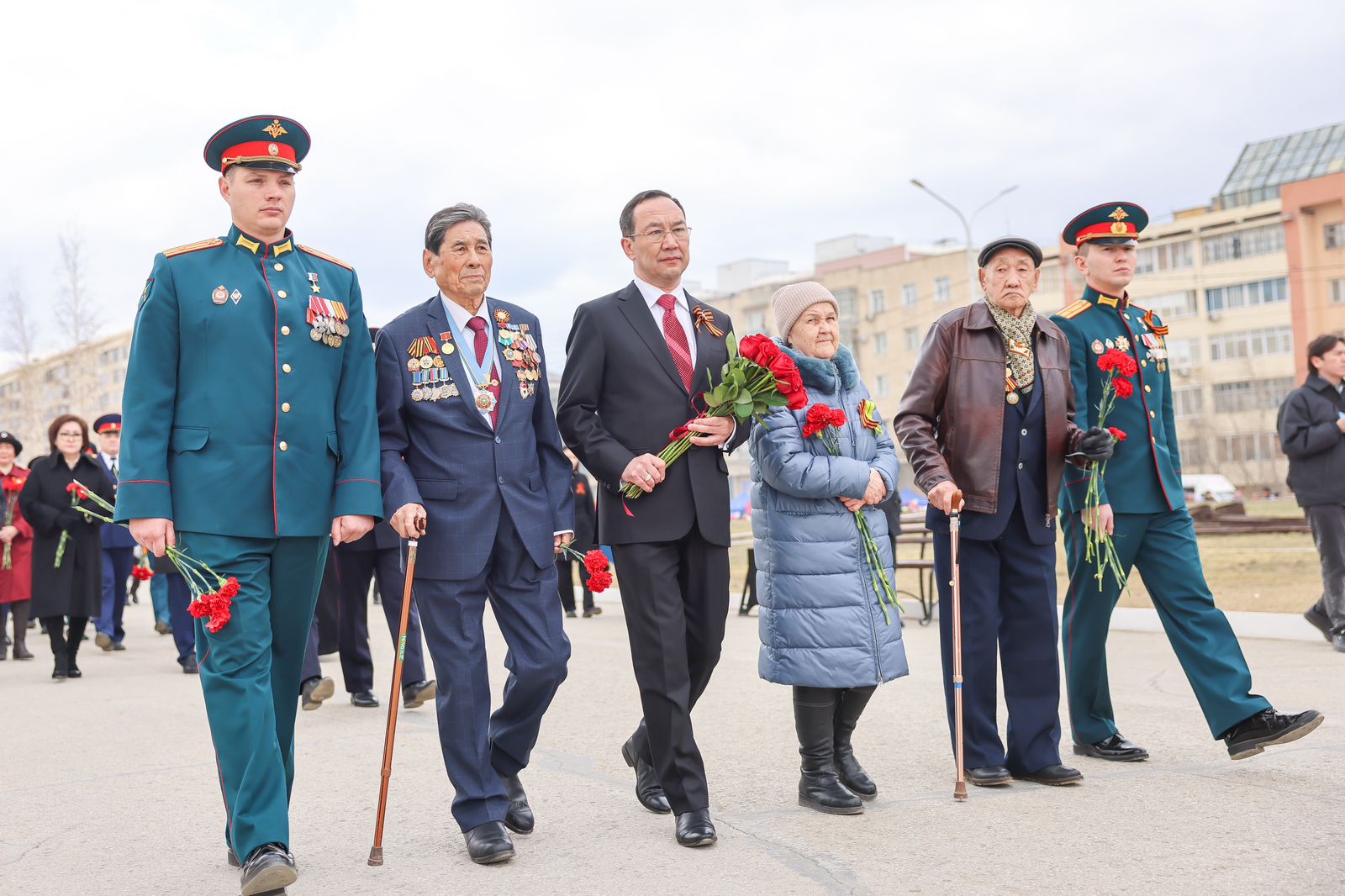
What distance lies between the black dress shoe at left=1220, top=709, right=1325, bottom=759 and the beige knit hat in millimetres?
2512

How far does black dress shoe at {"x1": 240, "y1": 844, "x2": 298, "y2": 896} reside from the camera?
409 cm

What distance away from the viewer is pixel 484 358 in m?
5.20

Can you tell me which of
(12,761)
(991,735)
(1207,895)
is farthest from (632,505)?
(12,761)

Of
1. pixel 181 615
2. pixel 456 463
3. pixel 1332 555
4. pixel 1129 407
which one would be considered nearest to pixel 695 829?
pixel 456 463

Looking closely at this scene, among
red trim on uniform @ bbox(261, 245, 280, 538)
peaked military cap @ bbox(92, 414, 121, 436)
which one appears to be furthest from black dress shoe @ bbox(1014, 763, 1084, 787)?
peaked military cap @ bbox(92, 414, 121, 436)

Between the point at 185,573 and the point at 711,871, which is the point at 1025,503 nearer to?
the point at 711,871

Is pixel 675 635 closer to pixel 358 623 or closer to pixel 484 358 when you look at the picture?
pixel 484 358

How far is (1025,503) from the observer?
5879 mm

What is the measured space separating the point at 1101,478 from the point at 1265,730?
1301 millimetres

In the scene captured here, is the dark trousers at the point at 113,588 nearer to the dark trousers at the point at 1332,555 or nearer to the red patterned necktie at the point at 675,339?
the red patterned necktie at the point at 675,339

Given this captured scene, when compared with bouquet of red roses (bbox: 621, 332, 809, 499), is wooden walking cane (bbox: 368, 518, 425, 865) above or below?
below

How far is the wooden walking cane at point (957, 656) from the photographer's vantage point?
539 centimetres

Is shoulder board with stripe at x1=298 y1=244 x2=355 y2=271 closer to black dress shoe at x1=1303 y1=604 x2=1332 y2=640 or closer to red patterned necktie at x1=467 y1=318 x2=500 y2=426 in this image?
red patterned necktie at x1=467 y1=318 x2=500 y2=426

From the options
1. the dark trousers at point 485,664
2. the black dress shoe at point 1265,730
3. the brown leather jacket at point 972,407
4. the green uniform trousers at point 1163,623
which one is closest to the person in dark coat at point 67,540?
the dark trousers at point 485,664
